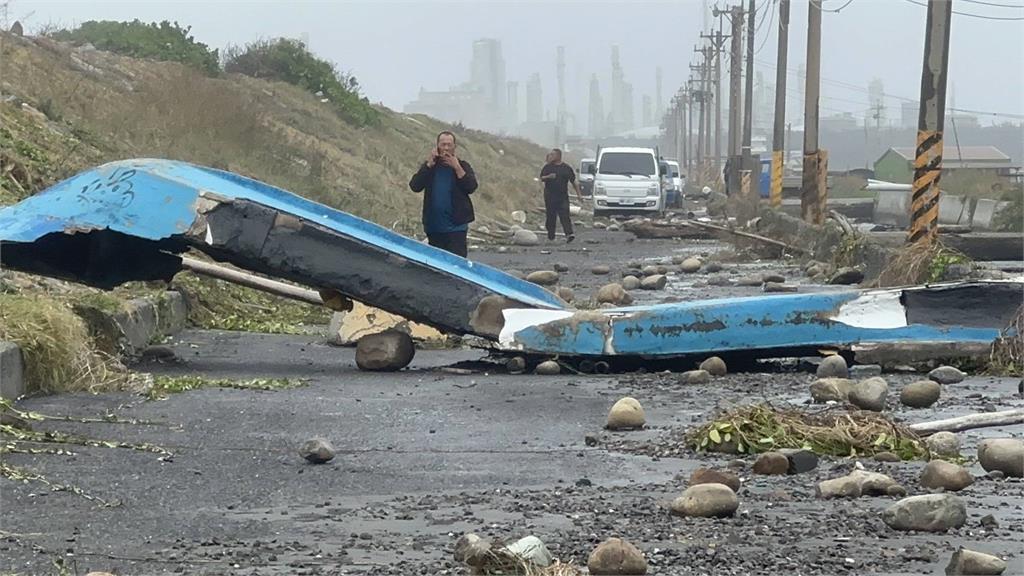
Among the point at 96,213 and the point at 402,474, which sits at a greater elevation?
the point at 96,213

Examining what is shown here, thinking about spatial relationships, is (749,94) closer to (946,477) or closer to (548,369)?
(548,369)

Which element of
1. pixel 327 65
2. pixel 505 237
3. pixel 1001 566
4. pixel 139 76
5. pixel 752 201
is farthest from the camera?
pixel 327 65

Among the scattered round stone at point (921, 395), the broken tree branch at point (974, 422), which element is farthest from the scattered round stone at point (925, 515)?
the scattered round stone at point (921, 395)

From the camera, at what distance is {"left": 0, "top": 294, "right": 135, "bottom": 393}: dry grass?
28.2 ft

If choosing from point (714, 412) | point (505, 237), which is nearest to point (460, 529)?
point (714, 412)

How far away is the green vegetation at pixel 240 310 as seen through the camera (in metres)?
13.3

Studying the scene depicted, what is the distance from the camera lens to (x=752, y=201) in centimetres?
3938

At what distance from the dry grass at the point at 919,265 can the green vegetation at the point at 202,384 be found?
26.0ft

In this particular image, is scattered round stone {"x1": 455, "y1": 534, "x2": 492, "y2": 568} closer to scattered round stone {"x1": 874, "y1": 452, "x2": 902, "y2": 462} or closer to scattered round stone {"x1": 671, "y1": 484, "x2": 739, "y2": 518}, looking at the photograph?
scattered round stone {"x1": 671, "y1": 484, "x2": 739, "y2": 518}

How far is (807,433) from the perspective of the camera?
24.3 feet

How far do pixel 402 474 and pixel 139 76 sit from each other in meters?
28.4

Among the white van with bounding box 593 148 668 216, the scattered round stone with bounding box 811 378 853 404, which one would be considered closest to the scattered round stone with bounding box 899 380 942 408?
the scattered round stone with bounding box 811 378 853 404

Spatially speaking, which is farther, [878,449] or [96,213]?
[96,213]

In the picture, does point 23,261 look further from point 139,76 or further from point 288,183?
point 139,76
